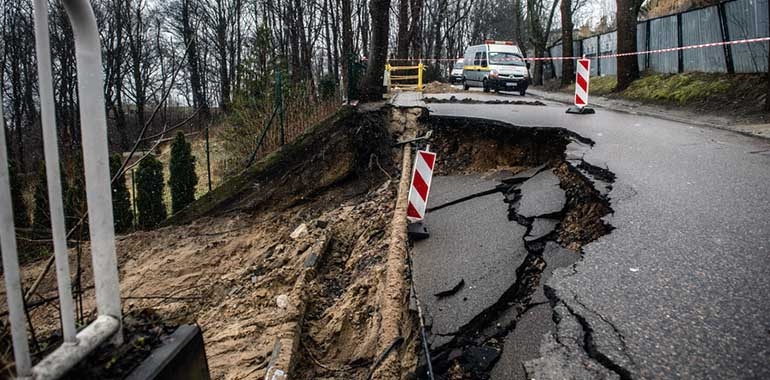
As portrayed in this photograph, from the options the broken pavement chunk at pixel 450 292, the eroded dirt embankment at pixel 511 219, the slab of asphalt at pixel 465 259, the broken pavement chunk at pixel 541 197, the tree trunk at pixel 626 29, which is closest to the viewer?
the eroded dirt embankment at pixel 511 219

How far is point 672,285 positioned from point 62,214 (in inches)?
139

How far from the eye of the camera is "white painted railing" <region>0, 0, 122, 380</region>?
1442mm

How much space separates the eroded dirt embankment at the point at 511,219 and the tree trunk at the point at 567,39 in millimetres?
20099

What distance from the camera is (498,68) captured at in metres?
Result: 25.0

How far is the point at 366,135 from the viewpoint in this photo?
11.5 m

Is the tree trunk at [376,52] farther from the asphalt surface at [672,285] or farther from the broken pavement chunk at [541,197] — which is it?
the asphalt surface at [672,285]

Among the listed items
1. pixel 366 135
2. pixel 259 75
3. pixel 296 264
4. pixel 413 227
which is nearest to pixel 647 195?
pixel 413 227

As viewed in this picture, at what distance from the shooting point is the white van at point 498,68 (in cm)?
2480

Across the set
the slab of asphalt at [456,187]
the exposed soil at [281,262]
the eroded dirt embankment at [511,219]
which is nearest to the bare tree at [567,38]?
the exposed soil at [281,262]

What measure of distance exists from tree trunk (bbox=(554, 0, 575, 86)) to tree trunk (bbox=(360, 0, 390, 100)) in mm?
16635

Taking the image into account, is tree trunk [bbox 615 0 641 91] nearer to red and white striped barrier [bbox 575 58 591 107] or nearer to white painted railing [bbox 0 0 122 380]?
red and white striped barrier [bbox 575 58 591 107]

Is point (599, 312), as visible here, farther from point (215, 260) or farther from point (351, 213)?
point (215, 260)

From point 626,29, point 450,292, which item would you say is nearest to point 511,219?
point 450,292

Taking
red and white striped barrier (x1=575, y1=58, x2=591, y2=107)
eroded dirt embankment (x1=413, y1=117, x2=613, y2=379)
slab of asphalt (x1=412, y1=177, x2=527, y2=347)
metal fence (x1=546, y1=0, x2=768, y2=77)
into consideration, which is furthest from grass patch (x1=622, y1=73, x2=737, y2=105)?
slab of asphalt (x1=412, y1=177, x2=527, y2=347)
